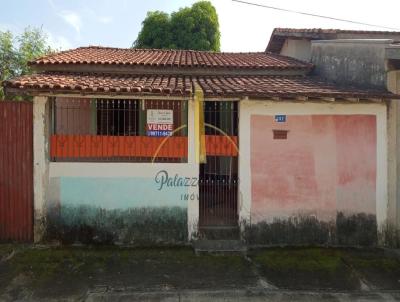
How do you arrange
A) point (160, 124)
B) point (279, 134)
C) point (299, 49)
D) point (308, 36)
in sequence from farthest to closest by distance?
point (299, 49), point (308, 36), point (279, 134), point (160, 124)

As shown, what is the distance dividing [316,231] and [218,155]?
86.4 inches

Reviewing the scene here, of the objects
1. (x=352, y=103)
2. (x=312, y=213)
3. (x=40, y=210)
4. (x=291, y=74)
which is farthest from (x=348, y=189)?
(x=40, y=210)

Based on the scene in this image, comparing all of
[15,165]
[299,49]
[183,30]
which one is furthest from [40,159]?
[183,30]

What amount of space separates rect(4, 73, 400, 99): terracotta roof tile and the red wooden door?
640mm

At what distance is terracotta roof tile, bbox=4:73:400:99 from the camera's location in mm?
6914

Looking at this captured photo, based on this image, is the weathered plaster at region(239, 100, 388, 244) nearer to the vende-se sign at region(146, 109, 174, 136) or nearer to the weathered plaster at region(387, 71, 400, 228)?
the weathered plaster at region(387, 71, 400, 228)

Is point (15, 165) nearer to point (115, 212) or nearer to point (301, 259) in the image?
point (115, 212)

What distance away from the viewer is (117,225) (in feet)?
24.4

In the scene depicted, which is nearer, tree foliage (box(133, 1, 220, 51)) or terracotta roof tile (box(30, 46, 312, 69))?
terracotta roof tile (box(30, 46, 312, 69))

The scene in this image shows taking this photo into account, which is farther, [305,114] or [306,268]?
[305,114]

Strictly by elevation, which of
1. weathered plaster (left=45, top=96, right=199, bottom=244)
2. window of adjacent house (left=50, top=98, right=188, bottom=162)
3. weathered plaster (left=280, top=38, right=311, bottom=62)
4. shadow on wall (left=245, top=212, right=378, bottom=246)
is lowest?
shadow on wall (left=245, top=212, right=378, bottom=246)

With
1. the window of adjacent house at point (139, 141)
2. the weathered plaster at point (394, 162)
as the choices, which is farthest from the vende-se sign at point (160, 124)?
the weathered plaster at point (394, 162)

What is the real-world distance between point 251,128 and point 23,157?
3901 mm

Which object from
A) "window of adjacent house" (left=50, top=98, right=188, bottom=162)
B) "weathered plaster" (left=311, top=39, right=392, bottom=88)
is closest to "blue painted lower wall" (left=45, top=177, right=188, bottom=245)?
"window of adjacent house" (left=50, top=98, right=188, bottom=162)
